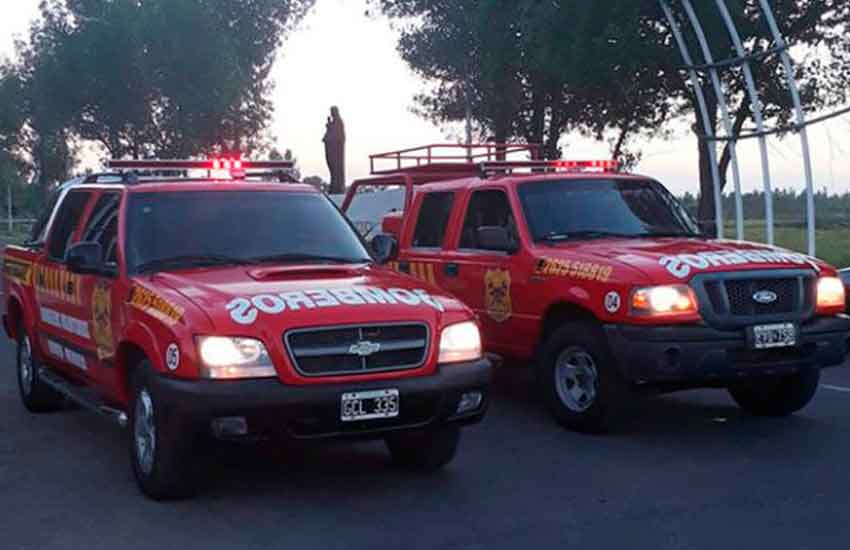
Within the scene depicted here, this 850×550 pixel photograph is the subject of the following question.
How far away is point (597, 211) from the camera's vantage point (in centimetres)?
911

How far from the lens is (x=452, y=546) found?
5.52 meters

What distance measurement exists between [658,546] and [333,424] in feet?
5.58

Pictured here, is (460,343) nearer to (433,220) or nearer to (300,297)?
(300,297)

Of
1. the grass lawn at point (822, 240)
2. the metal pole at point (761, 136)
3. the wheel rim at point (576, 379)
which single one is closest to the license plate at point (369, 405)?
the wheel rim at point (576, 379)

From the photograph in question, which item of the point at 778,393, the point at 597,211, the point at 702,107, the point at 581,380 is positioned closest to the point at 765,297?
the point at 778,393

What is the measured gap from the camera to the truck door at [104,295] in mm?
7015

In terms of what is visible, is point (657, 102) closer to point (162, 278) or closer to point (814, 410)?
point (814, 410)

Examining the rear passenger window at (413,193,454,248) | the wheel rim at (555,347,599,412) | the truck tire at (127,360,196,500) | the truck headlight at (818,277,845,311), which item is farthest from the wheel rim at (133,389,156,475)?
the truck headlight at (818,277,845,311)

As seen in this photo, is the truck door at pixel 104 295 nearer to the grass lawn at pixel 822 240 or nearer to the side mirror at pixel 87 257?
the side mirror at pixel 87 257

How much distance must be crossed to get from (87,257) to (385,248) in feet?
6.15

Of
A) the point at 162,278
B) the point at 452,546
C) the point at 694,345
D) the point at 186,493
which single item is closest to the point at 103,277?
the point at 162,278

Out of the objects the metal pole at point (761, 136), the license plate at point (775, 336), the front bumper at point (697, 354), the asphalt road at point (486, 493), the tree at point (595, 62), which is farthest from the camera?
the tree at point (595, 62)

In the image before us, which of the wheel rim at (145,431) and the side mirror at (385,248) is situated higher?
the side mirror at (385,248)

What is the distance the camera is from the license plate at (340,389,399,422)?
5.96 metres
